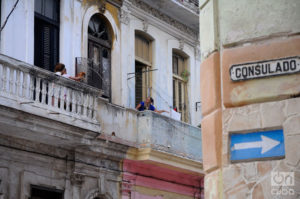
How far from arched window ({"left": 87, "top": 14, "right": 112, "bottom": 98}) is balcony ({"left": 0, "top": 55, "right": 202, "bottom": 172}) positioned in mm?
916

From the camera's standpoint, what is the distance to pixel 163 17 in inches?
717

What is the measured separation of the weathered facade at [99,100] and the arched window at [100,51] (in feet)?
0.08

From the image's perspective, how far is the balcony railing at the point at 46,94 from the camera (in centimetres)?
1177

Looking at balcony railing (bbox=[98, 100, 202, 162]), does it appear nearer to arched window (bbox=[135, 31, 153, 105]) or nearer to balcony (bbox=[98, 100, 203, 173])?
balcony (bbox=[98, 100, 203, 173])

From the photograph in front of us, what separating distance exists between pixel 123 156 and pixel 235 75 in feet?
35.1

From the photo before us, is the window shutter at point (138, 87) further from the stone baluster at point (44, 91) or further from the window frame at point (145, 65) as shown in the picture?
the stone baluster at point (44, 91)

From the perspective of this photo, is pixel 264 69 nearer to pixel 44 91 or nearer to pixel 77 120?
pixel 44 91

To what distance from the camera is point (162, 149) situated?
15516 mm

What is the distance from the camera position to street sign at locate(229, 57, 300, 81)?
4.27 m

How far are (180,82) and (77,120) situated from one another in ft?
21.0

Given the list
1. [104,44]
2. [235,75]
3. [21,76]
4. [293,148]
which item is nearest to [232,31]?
[235,75]

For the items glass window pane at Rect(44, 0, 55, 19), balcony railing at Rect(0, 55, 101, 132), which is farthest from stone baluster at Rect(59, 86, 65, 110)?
glass window pane at Rect(44, 0, 55, 19)

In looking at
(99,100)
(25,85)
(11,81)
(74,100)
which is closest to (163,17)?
(99,100)

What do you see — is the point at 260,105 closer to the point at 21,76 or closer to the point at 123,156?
the point at 21,76
